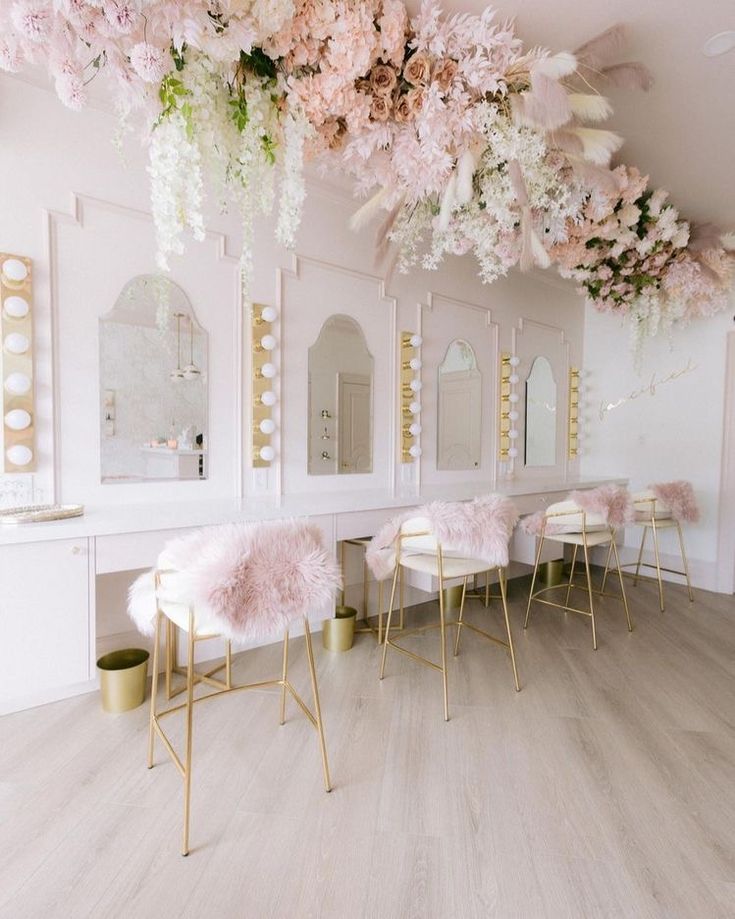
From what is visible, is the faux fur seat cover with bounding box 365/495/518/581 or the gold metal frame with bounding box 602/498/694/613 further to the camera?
the gold metal frame with bounding box 602/498/694/613

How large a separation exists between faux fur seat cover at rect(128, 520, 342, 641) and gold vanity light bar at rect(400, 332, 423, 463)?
6.49ft

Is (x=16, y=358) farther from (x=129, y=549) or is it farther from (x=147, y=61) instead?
(x=147, y=61)

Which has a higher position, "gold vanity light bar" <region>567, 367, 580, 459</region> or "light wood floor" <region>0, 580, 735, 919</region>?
"gold vanity light bar" <region>567, 367, 580, 459</region>

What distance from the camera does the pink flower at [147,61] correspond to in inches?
52.2

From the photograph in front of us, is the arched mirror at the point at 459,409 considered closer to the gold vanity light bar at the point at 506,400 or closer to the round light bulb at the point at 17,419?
the gold vanity light bar at the point at 506,400

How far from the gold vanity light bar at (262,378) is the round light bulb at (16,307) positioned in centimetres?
107

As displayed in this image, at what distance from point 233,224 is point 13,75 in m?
1.05

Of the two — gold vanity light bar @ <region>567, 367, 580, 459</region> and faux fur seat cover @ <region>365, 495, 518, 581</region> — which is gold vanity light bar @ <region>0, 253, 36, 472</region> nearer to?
faux fur seat cover @ <region>365, 495, 518, 581</region>

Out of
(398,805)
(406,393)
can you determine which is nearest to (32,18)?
(398,805)

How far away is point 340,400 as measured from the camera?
319cm

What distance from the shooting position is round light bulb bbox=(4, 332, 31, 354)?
2.08 m

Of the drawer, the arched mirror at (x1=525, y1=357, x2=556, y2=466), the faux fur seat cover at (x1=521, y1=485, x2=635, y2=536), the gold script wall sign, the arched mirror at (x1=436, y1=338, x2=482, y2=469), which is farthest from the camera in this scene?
the arched mirror at (x1=525, y1=357, x2=556, y2=466)

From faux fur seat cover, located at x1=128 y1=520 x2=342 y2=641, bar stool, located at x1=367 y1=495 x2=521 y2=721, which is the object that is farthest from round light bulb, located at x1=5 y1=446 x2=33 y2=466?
bar stool, located at x1=367 y1=495 x2=521 y2=721

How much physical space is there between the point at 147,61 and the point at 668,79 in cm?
205
